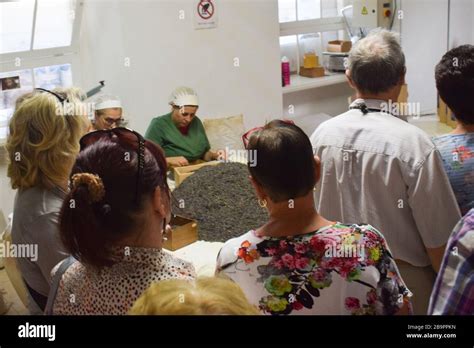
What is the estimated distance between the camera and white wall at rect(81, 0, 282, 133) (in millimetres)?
3137

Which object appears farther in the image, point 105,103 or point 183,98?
point 183,98

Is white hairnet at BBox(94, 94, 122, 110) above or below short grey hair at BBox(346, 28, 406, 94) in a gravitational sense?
below

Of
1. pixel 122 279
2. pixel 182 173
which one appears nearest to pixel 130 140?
pixel 122 279

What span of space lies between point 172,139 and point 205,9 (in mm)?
942

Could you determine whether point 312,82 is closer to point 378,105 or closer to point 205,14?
point 205,14

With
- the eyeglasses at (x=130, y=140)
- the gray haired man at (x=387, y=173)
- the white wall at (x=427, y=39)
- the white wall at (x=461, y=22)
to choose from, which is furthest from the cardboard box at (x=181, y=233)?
the white wall at (x=461, y=22)

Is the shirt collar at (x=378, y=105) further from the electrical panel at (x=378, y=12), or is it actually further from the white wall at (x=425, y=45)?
the electrical panel at (x=378, y=12)

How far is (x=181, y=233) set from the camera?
5.52ft

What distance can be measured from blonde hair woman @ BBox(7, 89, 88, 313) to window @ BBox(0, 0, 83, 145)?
1.74m

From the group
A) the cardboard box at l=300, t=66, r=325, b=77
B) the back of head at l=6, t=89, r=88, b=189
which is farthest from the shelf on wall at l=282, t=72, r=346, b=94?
the back of head at l=6, t=89, r=88, b=189

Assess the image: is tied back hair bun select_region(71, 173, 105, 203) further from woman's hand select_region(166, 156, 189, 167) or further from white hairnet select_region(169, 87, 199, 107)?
white hairnet select_region(169, 87, 199, 107)

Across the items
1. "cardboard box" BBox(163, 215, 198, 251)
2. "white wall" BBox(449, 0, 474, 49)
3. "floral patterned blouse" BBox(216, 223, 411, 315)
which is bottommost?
"cardboard box" BBox(163, 215, 198, 251)

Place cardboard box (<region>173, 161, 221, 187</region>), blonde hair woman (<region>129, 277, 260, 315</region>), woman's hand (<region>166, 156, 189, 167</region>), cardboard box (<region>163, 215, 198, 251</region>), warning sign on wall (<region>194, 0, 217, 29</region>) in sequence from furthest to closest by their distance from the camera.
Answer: warning sign on wall (<region>194, 0, 217, 29</region>)
woman's hand (<region>166, 156, 189, 167</region>)
cardboard box (<region>173, 161, 221, 187</region>)
cardboard box (<region>163, 215, 198, 251</region>)
blonde hair woman (<region>129, 277, 260, 315</region>)
